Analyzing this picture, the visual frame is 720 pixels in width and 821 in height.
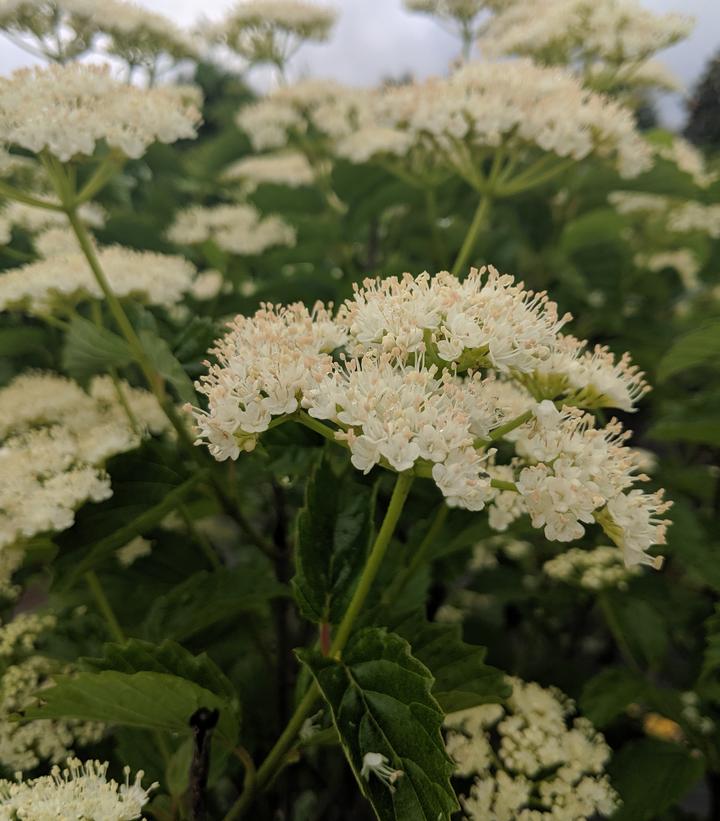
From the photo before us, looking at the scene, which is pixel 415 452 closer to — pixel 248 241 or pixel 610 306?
pixel 610 306

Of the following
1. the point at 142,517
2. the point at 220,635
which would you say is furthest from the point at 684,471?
the point at 142,517

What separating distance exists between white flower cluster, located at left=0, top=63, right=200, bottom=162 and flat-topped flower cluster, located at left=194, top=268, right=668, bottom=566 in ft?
1.27

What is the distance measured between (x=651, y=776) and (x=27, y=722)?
31.7 inches

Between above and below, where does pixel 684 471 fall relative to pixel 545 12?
below

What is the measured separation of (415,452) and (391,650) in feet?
0.48

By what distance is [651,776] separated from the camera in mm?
976

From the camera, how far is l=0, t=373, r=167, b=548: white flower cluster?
0.76 m

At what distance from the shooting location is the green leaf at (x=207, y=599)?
764mm

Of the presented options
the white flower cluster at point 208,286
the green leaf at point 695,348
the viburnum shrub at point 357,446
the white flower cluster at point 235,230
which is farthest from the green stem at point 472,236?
the white flower cluster at point 235,230

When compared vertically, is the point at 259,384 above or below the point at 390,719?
above

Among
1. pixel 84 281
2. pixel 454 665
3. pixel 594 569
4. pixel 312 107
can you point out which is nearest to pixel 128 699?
pixel 454 665

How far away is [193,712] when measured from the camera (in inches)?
22.6

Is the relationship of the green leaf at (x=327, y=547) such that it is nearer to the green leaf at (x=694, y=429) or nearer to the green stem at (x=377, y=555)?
the green stem at (x=377, y=555)

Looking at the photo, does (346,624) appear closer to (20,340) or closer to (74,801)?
(74,801)
